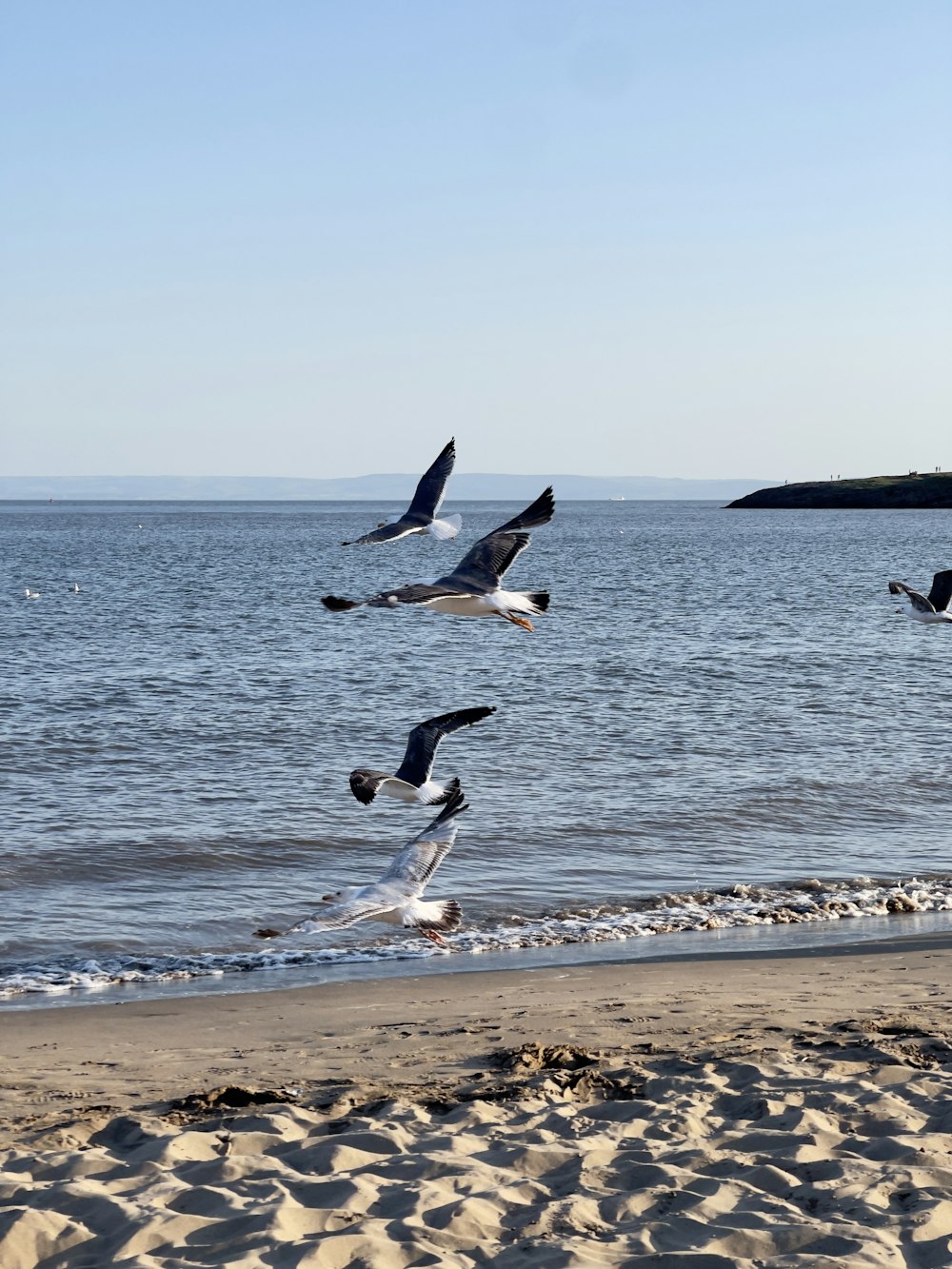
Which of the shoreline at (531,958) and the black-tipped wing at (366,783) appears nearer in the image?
the black-tipped wing at (366,783)

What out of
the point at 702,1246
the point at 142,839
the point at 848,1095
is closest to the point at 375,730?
the point at 142,839

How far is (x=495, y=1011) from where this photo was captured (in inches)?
393

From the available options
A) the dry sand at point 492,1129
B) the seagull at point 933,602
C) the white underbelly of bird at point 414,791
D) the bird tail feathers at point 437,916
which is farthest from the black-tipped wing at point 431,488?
the seagull at point 933,602

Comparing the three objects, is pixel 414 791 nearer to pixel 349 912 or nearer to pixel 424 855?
pixel 424 855

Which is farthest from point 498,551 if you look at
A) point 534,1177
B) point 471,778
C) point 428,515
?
point 471,778

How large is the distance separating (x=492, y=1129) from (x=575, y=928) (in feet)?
20.3

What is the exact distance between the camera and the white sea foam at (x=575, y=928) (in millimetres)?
11789

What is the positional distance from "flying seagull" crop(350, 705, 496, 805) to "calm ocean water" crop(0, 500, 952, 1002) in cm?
298

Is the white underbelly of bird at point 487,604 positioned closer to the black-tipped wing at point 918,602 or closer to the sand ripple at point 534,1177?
the sand ripple at point 534,1177

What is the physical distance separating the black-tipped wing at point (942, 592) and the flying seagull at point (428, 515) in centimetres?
802

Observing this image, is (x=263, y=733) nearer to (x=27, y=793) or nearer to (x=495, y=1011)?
(x=27, y=793)

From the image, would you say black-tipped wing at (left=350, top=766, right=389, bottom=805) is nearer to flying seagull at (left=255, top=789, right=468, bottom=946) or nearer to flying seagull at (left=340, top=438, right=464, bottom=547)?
flying seagull at (left=255, top=789, right=468, bottom=946)

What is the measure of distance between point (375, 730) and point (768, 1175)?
60.8ft

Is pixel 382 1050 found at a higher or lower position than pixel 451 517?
lower
